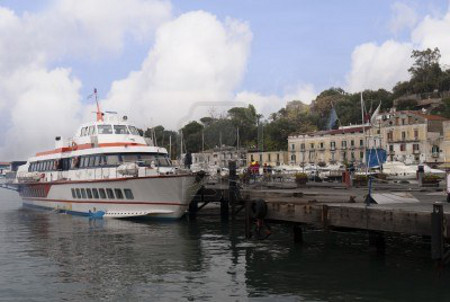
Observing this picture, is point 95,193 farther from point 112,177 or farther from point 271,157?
point 271,157

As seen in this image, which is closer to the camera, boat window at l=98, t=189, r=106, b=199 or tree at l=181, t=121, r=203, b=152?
boat window at l=98, t=189, r=106, b=199

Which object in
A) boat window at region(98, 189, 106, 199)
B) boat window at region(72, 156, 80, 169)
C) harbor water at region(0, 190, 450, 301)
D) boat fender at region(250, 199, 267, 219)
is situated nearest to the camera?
harbor water at region(0, 190, 450, 301)

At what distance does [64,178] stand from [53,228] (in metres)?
9.66

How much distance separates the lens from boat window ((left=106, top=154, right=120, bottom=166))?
3577 cm

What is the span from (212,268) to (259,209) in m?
3.92

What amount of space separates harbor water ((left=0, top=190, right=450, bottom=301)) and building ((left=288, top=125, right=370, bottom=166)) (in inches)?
Result: 2641

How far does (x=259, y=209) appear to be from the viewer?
71.4 feet

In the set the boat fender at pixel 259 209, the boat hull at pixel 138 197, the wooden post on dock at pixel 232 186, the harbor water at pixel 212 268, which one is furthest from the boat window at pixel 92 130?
the boat fender at pixel 259 209

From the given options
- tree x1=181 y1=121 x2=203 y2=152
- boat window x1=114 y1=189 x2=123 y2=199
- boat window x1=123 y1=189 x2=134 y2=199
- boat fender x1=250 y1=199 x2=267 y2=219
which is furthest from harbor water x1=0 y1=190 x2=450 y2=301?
tree x1=181 y1=121 x2=203 y2=152

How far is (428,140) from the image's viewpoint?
3346 inches

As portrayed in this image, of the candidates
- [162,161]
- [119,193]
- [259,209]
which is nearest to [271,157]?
[162,161]

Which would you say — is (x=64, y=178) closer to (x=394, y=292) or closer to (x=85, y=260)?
(x=85, y=260)

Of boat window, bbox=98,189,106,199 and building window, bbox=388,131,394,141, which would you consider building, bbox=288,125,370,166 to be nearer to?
building window, bbox=388,131,394,141

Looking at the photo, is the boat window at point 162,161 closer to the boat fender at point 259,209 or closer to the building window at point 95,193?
the building window at point 95,193
